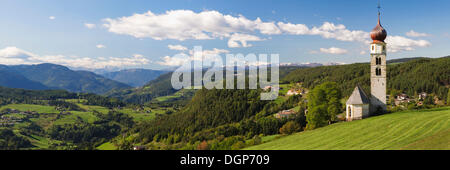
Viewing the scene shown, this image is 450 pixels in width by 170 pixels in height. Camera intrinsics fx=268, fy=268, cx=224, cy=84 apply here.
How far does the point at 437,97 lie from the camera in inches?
5015

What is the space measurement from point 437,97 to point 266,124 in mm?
89308

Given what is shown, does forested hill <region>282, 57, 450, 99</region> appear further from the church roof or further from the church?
the church roof

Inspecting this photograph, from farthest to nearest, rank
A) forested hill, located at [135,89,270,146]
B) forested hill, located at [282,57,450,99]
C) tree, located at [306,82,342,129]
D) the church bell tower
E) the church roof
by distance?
forested hill, located at [135,89,270,146] → forested hill, located at [282,57,450,99] → the church bell tower → tree, located at [306,82,342,129] → the church roof

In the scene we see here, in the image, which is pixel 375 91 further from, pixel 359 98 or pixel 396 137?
pixel 396 137

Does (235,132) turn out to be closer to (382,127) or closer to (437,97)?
(382,127)

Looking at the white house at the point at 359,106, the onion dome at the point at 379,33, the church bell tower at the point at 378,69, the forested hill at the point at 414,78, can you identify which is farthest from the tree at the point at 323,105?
the forested hill at the point at 414,78

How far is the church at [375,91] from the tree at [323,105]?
97.8 inches

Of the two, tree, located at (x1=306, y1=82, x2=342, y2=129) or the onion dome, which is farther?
the onion dome

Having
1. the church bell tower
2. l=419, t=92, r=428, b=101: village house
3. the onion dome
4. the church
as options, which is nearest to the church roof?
the church

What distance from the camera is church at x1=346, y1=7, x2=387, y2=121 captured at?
48.4m

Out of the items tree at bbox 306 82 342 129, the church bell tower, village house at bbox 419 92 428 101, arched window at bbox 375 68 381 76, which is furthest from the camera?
village house at bbox 419 92 428 101

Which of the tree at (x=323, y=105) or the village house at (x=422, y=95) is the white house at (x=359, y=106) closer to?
the tree at (x=323, y=105)

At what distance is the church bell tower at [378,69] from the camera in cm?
5031
